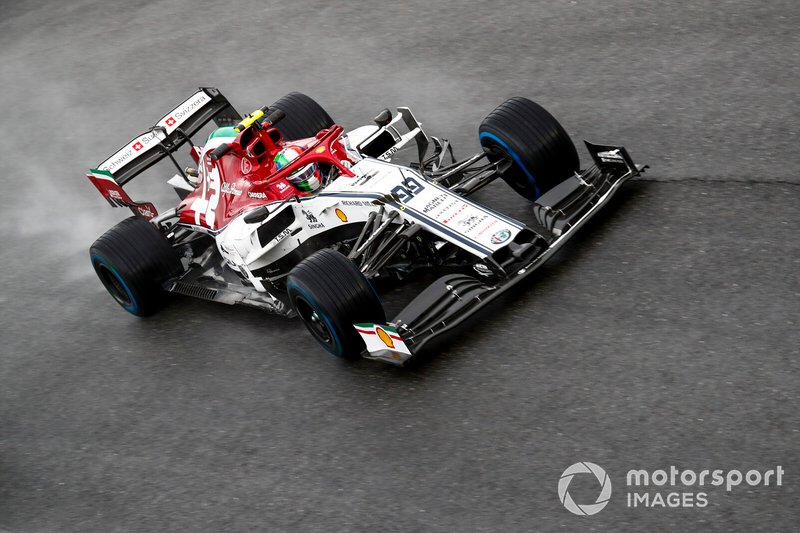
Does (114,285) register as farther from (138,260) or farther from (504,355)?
(504,355)

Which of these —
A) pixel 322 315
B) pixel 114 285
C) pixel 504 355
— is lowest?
pixel 504 355

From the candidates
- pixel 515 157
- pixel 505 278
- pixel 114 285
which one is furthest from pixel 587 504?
pixel 114 285

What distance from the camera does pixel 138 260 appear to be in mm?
8250

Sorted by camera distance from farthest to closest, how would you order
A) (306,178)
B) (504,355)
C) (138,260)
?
(138,260)
(306,178)
(504,355)

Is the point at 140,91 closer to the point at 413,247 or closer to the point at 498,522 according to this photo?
the point at 413,247

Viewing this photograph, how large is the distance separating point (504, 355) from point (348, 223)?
176cm

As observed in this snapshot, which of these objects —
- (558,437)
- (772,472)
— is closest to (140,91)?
(558,437)

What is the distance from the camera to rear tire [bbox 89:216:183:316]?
8.24 metres

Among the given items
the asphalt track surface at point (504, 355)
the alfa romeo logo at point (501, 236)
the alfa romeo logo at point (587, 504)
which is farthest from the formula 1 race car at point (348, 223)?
the alfa romeo logo at point (587, 504)

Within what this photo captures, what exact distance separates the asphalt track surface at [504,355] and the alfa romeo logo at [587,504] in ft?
0.17

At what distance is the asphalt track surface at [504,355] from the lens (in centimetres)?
590

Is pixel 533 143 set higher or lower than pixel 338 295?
lower

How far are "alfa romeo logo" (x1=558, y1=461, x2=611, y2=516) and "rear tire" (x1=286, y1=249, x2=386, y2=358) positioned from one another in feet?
6.08

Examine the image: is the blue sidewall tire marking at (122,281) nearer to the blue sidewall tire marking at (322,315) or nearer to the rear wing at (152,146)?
the rear wing at (152,146)
